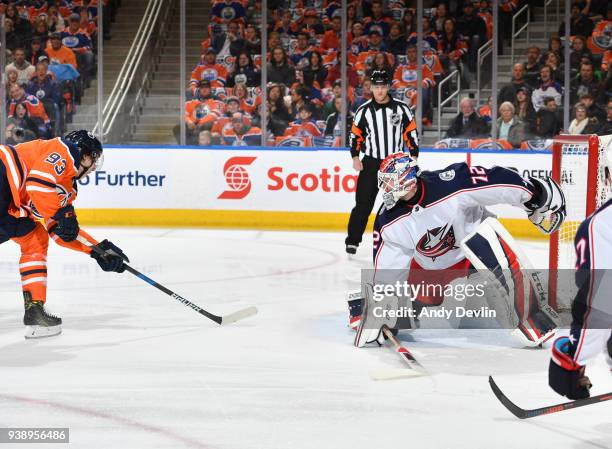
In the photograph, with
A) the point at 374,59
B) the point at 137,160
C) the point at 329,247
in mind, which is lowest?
the point at 329,247

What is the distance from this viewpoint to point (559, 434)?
2879 millimetres

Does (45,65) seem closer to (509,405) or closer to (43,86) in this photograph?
(43,86)

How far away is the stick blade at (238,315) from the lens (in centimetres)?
458

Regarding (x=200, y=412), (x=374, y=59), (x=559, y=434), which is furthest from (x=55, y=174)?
(x=374, y=59)

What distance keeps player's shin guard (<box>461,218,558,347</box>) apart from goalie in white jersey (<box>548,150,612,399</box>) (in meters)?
1.68

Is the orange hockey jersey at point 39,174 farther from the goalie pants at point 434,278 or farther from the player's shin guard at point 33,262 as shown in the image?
the goalie pants at point 434,278

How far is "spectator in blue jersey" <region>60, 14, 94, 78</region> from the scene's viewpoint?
29.8ft

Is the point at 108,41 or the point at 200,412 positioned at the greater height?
the point at 108,41

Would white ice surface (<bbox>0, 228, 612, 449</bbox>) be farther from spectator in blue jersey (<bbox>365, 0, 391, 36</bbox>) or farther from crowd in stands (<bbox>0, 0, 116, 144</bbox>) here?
spectator in blue jersey (<bbox>365, 0, 391, 36</bbox>)

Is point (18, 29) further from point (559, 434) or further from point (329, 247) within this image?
point (559, 434)

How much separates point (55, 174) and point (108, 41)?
5235mm

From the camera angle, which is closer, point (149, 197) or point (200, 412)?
point (200, 412)

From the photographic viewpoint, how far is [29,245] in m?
4.27

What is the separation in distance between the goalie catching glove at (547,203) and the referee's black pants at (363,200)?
2.53 metres
